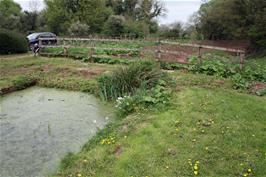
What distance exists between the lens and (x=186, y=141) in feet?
18.6

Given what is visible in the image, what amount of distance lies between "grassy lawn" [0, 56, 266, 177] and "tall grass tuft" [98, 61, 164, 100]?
890 mm

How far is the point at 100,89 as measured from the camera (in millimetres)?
9828

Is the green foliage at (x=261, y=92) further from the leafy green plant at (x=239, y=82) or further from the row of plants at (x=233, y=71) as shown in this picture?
the leafy green plant at (x=239, y=82)

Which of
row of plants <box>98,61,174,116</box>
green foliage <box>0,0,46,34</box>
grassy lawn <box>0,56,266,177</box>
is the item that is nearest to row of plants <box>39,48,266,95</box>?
grassy lawn <box>0,56,266,177</box>

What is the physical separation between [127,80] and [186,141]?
4.20 m

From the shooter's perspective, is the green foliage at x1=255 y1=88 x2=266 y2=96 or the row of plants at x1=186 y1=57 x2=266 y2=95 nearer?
the green foliage at x1=255 y1=88 x2=266 y2=96

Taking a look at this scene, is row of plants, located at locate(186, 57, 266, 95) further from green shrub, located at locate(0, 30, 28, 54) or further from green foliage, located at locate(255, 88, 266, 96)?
green shrub, located at locate(0, 30, 28, 54)

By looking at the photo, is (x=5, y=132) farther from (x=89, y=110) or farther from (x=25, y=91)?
(x=25, y=91)

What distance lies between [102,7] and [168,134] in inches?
1045

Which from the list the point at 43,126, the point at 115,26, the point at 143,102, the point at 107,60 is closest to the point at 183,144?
the point at 143,102

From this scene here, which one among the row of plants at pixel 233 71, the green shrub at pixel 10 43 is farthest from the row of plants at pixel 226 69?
the green shrub at pixel 10 43

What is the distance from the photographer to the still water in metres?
5.82

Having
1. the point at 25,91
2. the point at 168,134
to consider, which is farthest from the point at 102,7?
the point at 168,134

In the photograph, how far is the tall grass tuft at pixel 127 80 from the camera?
9.36 m
